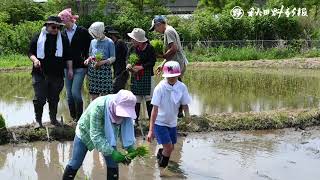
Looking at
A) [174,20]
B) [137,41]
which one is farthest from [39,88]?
[174,20]

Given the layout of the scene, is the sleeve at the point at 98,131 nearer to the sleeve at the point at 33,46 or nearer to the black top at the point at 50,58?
the black top at the point at 50,58

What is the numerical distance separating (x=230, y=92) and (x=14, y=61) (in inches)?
496

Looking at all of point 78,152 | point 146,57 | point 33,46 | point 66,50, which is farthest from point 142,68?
point 78,152

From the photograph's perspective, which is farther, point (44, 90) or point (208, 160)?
point (44, 90)

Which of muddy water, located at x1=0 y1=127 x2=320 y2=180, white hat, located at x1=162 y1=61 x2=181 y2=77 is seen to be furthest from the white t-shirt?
muddy water, located at x1=0 y1=127 x2=320 y2=180

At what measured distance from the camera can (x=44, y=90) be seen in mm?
8391

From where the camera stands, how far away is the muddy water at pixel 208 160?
6.82 metres

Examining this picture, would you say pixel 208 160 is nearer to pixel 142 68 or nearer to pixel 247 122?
pixel 142 68

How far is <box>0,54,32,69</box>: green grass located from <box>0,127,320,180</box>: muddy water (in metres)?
15.1

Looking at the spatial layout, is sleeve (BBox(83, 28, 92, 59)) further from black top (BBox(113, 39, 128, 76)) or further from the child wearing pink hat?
the child wearing pink hat

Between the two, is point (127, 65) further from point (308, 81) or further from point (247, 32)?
point (247, 32)

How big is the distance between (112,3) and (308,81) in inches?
982

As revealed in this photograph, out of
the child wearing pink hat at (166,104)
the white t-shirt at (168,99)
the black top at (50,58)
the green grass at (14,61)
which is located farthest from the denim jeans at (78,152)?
the green grass at (14,61)

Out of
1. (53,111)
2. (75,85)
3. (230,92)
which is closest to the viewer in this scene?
(53,111)
